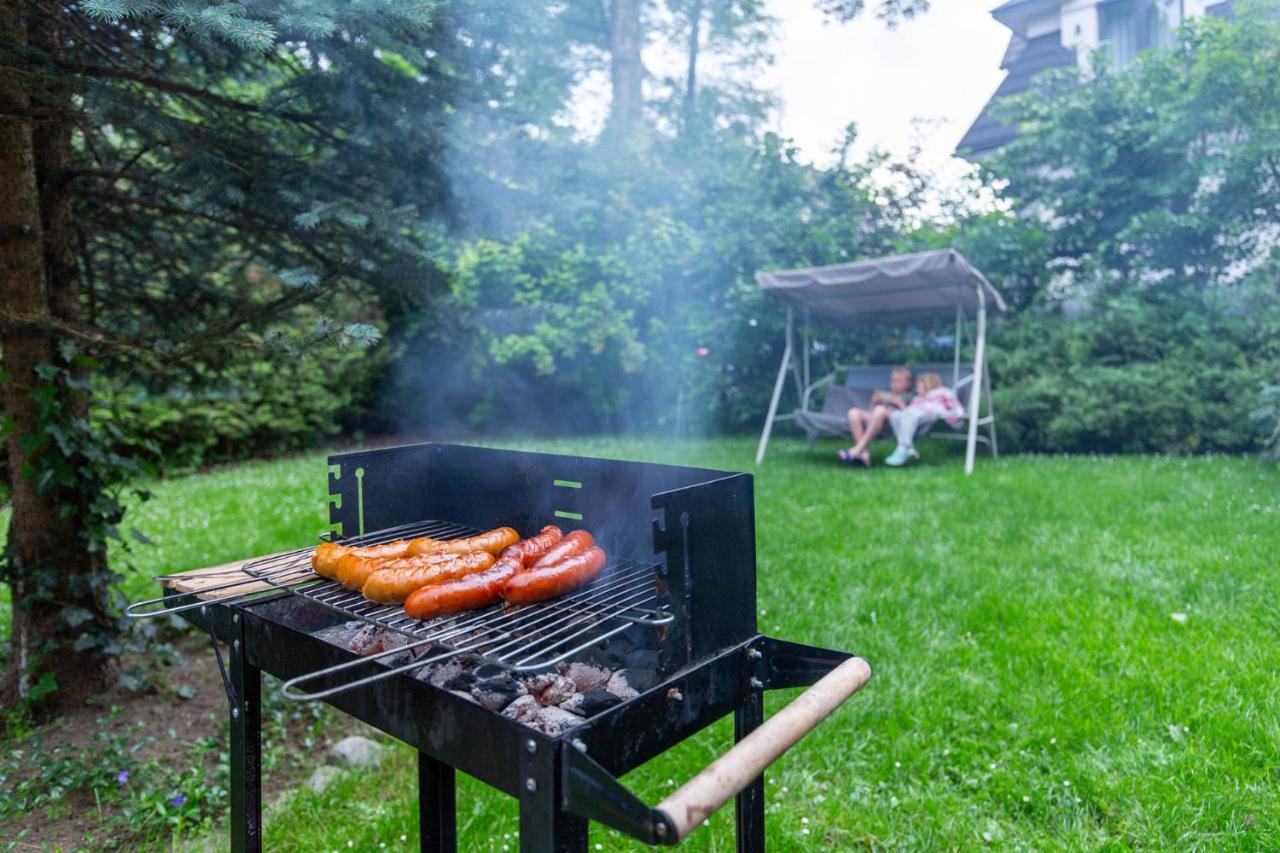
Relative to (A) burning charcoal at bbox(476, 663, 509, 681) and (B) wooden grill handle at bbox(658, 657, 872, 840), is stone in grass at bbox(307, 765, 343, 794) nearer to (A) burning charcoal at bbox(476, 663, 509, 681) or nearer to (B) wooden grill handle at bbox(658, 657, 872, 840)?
(A) burning charcoal at bbox(476, 663, 509, 681)

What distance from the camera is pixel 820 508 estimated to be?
5184mm

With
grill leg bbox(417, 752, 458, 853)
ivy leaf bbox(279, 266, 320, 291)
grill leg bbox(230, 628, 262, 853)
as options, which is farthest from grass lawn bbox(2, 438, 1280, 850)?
ivy leaf bbox(279, 266, 320, 291)

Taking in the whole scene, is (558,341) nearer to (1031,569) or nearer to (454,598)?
(1031,569)

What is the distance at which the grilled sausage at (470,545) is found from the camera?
185cm

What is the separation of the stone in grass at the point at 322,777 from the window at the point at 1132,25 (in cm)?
1366

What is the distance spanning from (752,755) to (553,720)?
0.31 m

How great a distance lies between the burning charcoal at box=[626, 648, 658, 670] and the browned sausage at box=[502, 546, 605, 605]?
21cm

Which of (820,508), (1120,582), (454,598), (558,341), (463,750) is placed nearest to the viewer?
(463,750)

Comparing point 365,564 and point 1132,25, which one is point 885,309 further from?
point 1132,25

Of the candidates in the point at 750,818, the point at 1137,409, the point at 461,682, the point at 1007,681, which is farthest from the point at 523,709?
the point at 1137,409

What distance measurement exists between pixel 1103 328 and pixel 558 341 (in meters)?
5.77

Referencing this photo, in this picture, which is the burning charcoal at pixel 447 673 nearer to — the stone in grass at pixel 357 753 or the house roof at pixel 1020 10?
the stone in grass at pixel 357 753

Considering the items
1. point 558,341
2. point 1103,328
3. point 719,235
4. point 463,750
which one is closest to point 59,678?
point 463,750

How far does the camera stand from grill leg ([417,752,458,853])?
181 centimetres
